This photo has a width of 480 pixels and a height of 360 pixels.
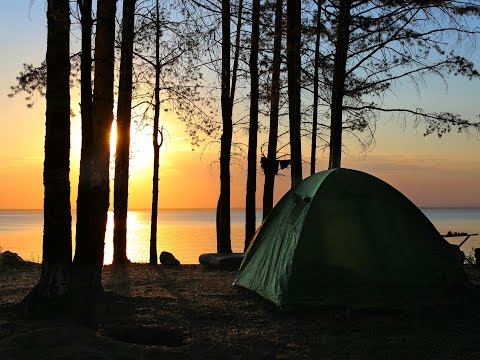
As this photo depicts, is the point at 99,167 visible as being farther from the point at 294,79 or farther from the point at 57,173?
the point at 294,79

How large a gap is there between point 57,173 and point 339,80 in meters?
9.24

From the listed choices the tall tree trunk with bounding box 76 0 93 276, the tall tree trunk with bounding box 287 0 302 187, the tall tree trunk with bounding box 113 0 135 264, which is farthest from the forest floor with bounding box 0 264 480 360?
the tall tree trunk with bounding box 113 0 135 264

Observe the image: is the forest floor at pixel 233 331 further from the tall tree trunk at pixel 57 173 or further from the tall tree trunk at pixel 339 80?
the tall tree trunk at pixel 339 80

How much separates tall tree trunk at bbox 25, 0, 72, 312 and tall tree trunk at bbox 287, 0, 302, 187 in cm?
814

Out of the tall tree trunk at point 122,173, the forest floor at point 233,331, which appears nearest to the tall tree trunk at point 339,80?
the tall tree trunk at point 122,173

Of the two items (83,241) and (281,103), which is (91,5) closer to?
(83,241)

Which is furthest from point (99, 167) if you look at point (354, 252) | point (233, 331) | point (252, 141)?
point (252, 141)

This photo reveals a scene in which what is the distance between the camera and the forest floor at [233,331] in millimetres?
6551

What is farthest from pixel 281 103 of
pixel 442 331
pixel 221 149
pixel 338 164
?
pixel 442 331

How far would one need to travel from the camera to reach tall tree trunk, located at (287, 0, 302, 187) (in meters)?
15.7

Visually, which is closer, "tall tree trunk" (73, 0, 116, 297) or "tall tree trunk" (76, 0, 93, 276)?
"tall tree trunk" (76, 0, 93, 276)

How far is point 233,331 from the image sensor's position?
7.68 meters

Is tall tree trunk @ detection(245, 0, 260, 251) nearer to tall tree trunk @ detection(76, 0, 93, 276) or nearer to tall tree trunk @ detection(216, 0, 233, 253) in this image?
tall tree trunk @ detection(216, 0, 233, 253)

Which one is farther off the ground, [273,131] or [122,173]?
[273,131]
